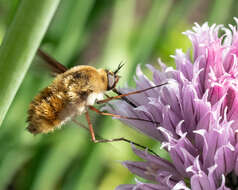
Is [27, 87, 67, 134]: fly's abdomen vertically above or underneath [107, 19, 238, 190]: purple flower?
underneath

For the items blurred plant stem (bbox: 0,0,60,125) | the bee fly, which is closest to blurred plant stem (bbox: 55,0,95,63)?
the bee fly

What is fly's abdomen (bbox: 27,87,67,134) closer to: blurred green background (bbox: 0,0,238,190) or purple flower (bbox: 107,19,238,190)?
purple flower (bbox: 107,19,238,190)

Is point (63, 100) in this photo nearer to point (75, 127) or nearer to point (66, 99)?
point (66, 99)

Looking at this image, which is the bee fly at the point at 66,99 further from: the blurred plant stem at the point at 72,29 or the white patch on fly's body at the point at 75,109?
the blurred plant stem at the point at 72,29

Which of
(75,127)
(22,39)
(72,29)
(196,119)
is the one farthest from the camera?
(72,29)

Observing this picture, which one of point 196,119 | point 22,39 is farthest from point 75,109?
point 22,39

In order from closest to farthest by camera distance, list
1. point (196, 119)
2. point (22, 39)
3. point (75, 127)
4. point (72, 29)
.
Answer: point (22, 39) < point (196, 119) < point (75, 127) < point (72, 29)

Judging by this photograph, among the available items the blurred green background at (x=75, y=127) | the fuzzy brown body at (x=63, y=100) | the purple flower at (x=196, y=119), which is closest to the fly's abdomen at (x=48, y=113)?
the fuzzy brown body at (x=63, y=100)
